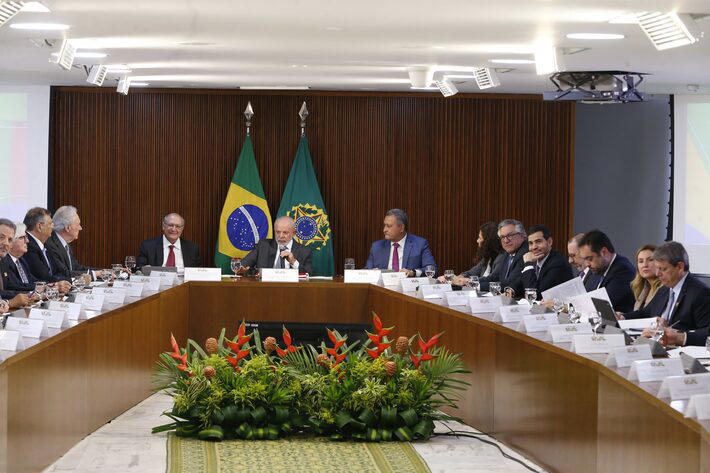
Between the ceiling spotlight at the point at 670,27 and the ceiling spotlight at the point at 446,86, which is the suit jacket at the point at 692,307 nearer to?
the ceiling spotlight at the point at 670,27

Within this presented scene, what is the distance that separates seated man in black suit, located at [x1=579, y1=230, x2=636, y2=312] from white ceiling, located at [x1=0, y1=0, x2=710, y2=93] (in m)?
1.36

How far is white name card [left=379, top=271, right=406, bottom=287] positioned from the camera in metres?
8.55

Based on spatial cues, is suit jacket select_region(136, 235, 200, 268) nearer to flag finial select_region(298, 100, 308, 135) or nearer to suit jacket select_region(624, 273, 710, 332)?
flag finial select_region(298, 100, 308, 135)

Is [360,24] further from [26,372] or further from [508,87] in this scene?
[508,87]

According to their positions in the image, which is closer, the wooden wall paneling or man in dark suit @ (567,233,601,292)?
man in dark suit @ (567,233,601,292)

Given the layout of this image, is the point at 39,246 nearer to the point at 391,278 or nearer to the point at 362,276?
the point at 362,276

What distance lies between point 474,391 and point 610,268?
1731mm

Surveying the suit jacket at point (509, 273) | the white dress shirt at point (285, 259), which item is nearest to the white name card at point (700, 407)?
the suit jacket at point (509, 273)

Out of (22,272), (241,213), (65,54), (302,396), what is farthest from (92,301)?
(241,213)

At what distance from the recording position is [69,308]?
575 centimetres

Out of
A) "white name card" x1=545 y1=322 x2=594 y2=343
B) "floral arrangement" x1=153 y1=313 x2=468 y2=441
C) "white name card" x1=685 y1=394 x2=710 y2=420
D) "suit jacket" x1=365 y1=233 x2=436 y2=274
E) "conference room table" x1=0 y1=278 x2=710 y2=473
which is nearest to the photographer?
"white name card" x1=685 y1=394 x2=710 y2=420

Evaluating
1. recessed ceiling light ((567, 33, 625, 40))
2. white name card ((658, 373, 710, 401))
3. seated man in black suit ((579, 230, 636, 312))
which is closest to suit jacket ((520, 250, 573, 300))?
seated man in black suit ((579, 230, 636, 312))

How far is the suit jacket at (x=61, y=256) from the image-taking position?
29.1 ft

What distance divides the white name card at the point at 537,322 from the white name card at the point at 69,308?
2194mm
